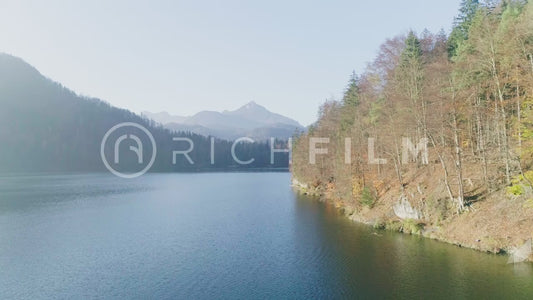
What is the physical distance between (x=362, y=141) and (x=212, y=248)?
31.0 meters

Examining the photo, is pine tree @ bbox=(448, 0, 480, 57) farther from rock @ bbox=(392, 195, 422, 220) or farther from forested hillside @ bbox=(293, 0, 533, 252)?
rock @ bbox=(392, 195, 422, 220)

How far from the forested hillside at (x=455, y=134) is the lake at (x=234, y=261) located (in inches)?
174

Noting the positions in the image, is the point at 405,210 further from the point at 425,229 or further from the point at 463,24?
the point at 463,24

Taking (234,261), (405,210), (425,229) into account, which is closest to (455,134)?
(425,229)

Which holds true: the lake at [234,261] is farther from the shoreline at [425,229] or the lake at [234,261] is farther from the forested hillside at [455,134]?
the forested hillside at [455,134]

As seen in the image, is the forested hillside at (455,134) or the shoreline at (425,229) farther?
the forested hillside at (455,134)

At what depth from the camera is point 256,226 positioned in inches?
1800

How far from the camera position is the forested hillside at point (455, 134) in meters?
30.4

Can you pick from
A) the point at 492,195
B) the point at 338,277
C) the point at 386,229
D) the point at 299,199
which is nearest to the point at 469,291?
the point at 338,277

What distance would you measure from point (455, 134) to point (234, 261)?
26323 millimetres

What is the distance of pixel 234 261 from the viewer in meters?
31.0

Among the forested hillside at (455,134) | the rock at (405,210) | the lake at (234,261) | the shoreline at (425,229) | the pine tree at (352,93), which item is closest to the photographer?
the lake at (234,261)

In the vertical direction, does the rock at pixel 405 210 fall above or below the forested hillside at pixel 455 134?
below

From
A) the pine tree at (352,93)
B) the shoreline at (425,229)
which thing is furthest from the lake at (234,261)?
the pine tree at (352,93)
